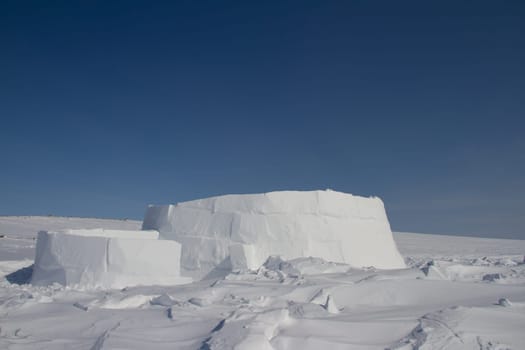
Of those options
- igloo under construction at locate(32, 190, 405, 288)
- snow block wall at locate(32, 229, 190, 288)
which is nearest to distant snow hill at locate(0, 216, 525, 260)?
snow block wall at locate(32, 229, 190, 288)

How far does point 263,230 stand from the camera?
1273 cm

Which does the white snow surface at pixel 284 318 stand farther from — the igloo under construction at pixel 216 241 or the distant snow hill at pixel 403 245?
the distant snow hill at pixel 403 245

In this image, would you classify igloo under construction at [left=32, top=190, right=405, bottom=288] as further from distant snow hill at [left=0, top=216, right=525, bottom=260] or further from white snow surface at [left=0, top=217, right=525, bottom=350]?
distant snow hill at [left=0, top=216, right=525, bottom=260]

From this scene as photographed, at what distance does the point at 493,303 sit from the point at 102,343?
5013 millimetres

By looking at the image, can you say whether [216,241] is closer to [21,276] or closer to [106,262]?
[106,262]

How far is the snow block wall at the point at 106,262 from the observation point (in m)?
10.5

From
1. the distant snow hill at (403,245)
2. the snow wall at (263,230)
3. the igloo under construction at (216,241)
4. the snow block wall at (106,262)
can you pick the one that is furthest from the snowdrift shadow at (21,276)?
the distant snow hill at (403,245)

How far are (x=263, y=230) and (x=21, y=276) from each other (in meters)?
7.81

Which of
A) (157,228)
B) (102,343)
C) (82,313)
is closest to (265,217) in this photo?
(157,228)

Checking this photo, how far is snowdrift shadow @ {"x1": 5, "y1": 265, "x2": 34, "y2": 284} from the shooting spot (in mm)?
12593

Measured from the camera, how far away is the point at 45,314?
6457 millimetres

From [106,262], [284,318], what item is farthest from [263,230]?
[284,318]

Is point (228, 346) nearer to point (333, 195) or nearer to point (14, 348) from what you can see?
point (14, 348)

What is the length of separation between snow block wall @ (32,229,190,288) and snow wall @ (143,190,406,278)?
1214 mm
